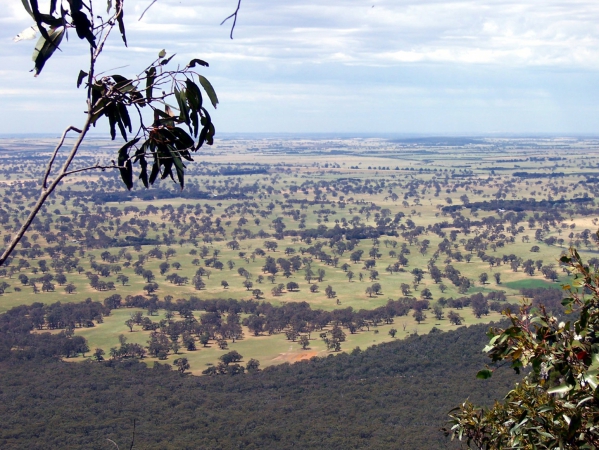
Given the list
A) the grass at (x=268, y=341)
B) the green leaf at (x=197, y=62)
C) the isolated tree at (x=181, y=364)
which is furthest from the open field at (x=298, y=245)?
the green leaf at (x=197, y=62)

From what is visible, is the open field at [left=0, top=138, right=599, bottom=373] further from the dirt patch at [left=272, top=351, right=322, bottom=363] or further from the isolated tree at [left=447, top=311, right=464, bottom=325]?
the isolated tree at [left=447, top=311, right=464, bottom=325]

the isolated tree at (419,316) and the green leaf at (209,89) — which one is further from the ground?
the green leaf at (209,89)

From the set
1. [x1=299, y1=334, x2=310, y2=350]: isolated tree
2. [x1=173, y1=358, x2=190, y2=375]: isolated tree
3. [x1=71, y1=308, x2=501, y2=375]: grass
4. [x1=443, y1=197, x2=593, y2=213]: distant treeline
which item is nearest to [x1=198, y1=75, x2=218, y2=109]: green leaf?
[x1=173, y1=358, x2=190, y2=375]: isolated tree

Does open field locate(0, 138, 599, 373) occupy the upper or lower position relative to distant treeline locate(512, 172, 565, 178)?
lower

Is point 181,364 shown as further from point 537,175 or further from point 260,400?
point 537,175

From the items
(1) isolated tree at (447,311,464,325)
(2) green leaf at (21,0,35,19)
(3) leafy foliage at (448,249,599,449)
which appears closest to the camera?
(2) green leaf at (21,0,35,19)

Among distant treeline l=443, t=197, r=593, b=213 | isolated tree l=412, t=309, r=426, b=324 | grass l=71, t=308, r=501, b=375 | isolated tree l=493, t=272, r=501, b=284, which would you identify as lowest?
grass l=71, t=308, r=501, b=375

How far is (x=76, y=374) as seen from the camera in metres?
31.2

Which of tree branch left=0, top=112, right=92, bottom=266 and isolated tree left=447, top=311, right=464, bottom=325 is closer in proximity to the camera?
tree branch left=0, top=112, right=92, bottom=266

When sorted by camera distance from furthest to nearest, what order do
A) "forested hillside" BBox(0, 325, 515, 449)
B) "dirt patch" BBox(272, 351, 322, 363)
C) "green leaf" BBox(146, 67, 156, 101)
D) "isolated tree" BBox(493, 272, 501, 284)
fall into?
"isolated tree" BBox(493, 272, 501, 284) → "dirt patch" BBox(272, 351, 322, 363) → "forested hillside" BBox(0, 325, 515, 449) → "green leaf" BBox(146, 67, 156, 101)

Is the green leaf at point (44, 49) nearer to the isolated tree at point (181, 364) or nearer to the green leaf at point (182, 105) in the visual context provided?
the green leaf at point (182, 105)

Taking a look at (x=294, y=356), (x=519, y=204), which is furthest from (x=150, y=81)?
(x=519, y=204)

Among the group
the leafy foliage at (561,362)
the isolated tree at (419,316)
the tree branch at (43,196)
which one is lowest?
the isolated tree at (419,316)

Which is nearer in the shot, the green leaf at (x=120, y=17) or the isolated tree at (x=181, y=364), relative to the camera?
the green leaf at (x=120, y=17)
